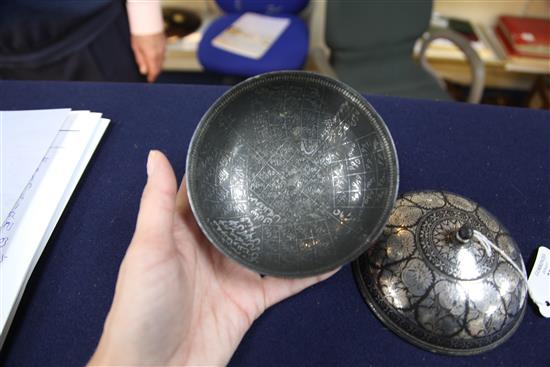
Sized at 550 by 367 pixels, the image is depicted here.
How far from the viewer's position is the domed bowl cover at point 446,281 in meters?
0.57

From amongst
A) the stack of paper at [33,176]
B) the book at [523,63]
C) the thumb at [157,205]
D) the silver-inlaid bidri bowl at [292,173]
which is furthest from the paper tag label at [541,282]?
the book at [523,63]

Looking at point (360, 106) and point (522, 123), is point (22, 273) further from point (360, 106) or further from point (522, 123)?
point (522, 123)

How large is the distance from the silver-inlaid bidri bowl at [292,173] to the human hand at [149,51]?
0.64 m

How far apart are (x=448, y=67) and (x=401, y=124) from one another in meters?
1.36

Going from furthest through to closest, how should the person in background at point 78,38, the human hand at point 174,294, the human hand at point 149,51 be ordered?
1. the human hand at point 149,51
2. the person in background at point 78,38
3. the human hand at point 174,294

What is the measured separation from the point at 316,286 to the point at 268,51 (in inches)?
41.9

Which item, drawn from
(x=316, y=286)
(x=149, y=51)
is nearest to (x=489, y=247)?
(x=316, y=286)

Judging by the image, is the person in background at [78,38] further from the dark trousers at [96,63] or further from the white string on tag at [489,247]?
the white string on tag at [489,247]

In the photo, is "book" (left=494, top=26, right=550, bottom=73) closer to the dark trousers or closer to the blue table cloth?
the blue table cloth

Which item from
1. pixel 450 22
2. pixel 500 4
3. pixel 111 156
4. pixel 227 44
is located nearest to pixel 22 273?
pixel 111 156

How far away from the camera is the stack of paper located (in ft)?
2.10

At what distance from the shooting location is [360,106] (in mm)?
644

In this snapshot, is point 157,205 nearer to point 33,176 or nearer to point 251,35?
point 33,176

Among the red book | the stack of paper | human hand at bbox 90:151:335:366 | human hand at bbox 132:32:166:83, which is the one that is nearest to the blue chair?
human hand at bbox 132:32:166:83
